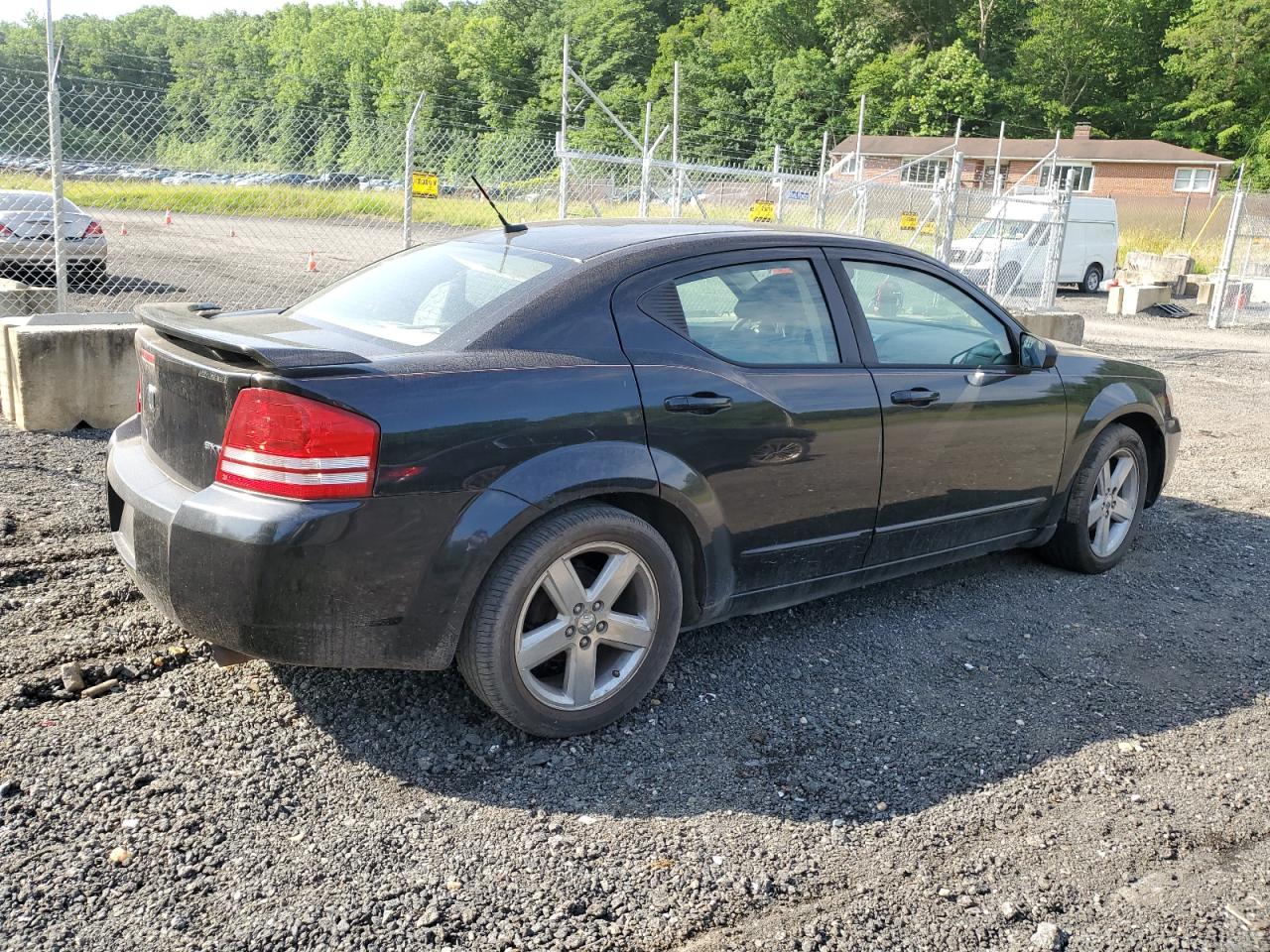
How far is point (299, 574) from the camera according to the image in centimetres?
285

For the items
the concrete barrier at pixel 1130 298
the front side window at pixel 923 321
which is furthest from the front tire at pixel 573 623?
the concrete barrier at pixel 1130 298

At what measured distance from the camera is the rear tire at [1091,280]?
24281 millimetres

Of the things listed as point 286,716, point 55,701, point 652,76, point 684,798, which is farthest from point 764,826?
point 652,76

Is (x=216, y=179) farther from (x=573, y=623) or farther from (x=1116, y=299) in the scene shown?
(x=1116, y=299)

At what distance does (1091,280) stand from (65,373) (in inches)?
909

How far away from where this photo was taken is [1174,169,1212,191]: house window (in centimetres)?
5634

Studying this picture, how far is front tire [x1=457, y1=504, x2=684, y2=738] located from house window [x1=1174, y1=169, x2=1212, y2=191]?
206 ft

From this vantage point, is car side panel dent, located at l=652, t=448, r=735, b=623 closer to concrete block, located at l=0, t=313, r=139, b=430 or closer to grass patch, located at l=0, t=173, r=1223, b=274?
concrete block, located at l=0, t=313, r=139, b=430

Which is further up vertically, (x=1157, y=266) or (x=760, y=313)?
(x=760, y=313)

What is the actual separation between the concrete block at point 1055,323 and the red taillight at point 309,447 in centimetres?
974

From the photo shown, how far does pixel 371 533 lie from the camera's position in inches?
114

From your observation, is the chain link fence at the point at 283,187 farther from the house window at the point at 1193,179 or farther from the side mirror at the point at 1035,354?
the house window at the point at 1193,179

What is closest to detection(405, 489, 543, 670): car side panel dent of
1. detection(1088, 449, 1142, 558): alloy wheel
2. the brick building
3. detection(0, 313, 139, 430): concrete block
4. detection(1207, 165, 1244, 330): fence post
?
detection(1088, 449, 1142, 558): alloy wheel

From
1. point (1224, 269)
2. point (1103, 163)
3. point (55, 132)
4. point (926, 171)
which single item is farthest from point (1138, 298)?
point (1103, 163)
